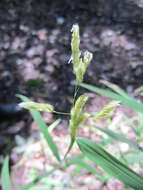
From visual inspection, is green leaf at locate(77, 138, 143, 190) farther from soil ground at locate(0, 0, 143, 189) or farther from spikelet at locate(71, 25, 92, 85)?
soil ground at locate(0, 0, 143, 189)

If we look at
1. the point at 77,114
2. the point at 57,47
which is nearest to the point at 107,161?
the point at 77,114

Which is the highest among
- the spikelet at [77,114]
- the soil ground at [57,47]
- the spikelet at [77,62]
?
Answer: the spikelet at [77,62]

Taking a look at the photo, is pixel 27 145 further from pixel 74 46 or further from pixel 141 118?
pixel 74 46

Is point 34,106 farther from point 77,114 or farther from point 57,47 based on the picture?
point 57,47

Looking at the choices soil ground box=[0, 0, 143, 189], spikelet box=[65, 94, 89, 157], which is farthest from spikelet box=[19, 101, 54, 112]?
soil ground box=[0, 0, 143, 189]

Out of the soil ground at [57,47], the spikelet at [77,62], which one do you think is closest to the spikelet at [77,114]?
the spikelet at [77,62]

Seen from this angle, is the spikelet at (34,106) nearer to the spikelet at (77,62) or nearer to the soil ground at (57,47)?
the spikelet at (77,62)

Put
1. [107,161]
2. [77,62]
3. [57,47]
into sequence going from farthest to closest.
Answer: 1. [57,47]
2. [107,161]
3. [77,62]

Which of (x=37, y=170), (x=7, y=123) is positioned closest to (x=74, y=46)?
(x=37, y=170)
